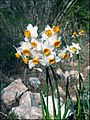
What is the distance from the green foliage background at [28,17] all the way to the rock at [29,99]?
0.69m

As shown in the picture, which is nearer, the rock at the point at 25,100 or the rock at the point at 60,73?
the rock at the point at 25,100

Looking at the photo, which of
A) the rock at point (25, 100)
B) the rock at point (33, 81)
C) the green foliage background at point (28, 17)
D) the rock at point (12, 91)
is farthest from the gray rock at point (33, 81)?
the green foliage background at point (28, 17)

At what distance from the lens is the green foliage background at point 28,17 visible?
3549 millimetres

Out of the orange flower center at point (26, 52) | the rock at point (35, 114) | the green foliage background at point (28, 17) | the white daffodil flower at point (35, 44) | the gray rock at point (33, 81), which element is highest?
the green foliage background at point (28, 17)

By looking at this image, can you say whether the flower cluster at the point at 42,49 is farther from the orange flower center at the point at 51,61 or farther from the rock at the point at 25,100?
the rock at the point at 25,100

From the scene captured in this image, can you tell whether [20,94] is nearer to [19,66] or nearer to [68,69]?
[19,66]

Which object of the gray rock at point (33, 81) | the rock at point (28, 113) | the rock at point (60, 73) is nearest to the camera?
the rock at point (28, 113)

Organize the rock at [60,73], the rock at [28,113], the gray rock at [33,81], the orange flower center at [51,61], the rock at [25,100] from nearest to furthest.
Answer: the orange flower center at [51,61] → the rock at [28,113] → the rock at [25,100] → the gray rock at [33,81] → the rock at [60,73]

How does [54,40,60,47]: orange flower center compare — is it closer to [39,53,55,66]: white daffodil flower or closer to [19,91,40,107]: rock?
[39,53,55,66]: white daffodil flower

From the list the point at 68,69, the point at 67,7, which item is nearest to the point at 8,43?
the point at 68,69

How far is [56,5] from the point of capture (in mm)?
4223

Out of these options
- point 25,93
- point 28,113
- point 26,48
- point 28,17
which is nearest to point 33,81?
point 25,93

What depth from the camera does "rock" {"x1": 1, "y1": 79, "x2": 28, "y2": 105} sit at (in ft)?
8.98

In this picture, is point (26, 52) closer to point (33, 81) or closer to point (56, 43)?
point (56, 43)
